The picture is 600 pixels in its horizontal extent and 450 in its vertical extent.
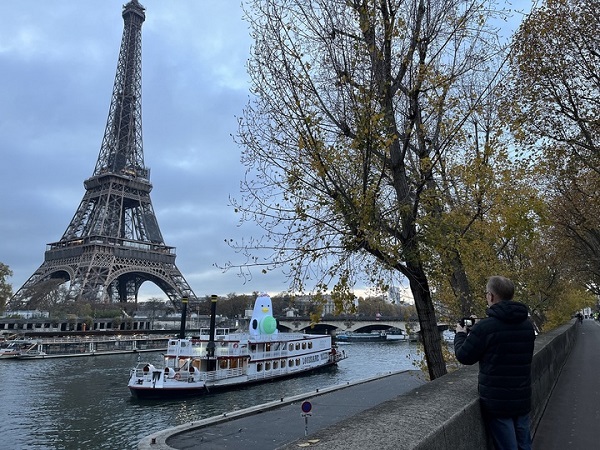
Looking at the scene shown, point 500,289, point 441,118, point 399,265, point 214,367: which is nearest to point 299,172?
point 399,265

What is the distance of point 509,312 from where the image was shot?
392 cm

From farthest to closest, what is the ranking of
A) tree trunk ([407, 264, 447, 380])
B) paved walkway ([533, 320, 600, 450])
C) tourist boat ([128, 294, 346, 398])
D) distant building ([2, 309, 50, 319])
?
distant building ([2, 309, 50, 319]) < tourist boat ([128, 294, 346, 398]) < tree trunk ([407, 264, 447, 380]) < paved walkway ([533, 320, 600, 450])

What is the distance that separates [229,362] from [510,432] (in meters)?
35.2

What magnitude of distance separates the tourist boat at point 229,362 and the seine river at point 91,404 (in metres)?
0.88

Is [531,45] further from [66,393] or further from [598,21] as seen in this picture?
[66,393]

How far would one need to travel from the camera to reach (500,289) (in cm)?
413

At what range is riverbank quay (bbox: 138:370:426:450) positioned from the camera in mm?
17062

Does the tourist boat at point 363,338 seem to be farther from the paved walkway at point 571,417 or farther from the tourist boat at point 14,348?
the paved walkway at point 571,417

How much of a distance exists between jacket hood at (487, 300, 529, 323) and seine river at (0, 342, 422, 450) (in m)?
9.20

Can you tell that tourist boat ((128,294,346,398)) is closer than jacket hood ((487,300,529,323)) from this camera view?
No

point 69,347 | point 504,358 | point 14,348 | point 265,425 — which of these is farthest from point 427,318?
point 69,347

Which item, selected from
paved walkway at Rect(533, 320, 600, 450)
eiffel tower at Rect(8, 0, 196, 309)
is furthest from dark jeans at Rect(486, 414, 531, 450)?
eiffel tower at Rect(8, 0, 196, 309)

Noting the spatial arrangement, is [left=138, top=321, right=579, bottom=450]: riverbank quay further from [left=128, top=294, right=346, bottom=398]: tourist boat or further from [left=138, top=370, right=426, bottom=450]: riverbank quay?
[left=128, top=294, right=346, bottom=398]: tourist boat

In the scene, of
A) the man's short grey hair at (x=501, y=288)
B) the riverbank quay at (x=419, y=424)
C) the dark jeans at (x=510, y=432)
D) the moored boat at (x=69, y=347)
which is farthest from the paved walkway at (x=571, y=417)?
the moored boat at (x=69, y=347)
